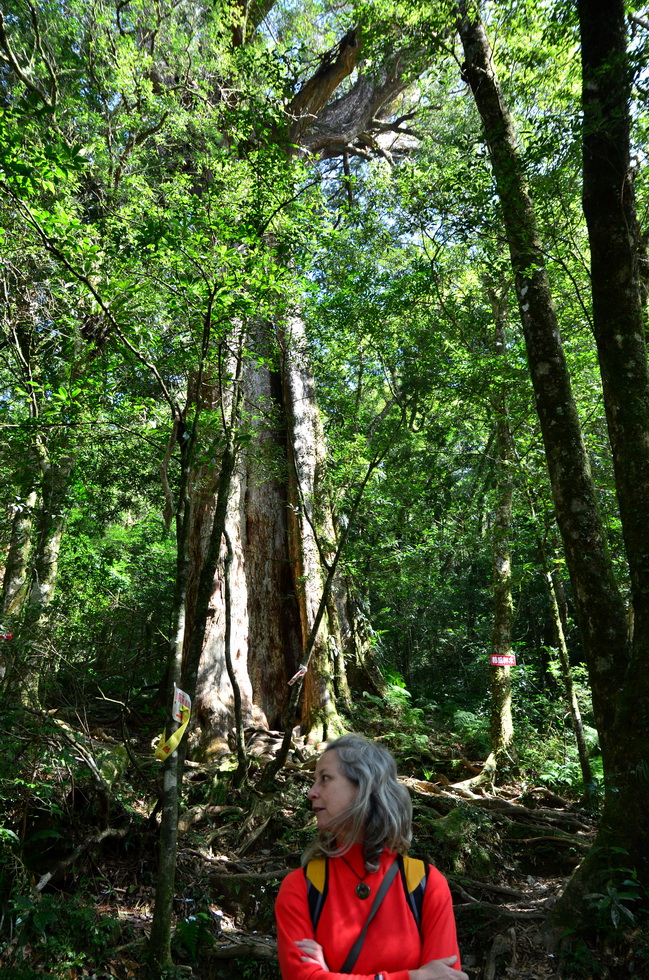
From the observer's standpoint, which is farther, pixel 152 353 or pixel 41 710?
pixel 152 353

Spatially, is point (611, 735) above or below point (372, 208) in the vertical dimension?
below

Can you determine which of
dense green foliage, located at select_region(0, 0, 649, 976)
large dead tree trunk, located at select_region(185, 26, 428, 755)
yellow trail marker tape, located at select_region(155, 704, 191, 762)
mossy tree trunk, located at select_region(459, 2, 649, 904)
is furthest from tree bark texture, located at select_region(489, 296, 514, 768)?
yellow trail marker tape, located at select_region(155, 704, 191, 762)

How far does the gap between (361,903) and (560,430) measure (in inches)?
150

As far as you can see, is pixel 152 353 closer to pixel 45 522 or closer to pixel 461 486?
pixel 45 522

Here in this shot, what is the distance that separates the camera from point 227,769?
690 centimetres

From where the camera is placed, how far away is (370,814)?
6.74 feet

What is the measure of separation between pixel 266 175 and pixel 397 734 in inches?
263

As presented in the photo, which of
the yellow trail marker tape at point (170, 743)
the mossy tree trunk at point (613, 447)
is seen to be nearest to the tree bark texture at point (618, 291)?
the mossy tree trunk at point (613, 447)

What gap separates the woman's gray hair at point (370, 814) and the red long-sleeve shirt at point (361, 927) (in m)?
0.06

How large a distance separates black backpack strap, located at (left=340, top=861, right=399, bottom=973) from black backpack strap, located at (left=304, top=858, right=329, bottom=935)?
129mm

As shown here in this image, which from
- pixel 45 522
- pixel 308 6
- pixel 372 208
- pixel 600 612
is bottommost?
pixel 600 612

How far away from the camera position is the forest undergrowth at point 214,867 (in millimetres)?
3686

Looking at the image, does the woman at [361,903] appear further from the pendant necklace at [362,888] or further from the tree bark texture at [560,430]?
the tree bark texture at [560,430]

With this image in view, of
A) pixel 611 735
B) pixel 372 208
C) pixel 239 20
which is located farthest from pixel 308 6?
pixel 611 735
